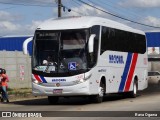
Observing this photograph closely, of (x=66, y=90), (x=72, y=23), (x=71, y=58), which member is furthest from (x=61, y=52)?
(x=66, y=90)

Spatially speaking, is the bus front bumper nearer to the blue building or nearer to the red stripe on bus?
the red stripe on bus

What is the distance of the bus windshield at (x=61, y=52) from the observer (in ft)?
69.6

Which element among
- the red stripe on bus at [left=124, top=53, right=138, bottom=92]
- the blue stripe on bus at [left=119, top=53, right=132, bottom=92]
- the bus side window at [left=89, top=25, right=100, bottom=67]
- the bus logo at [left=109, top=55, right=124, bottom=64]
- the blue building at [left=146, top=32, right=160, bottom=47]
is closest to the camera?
the bus side window at [left=89, top=25, right=100, bottom=67]

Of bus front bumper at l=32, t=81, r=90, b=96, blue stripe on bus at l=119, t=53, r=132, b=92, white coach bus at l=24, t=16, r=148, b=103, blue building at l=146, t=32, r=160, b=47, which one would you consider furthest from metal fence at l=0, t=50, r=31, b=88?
blue building at l=146, t=32, r=160, b=47

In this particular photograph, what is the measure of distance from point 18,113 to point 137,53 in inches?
493

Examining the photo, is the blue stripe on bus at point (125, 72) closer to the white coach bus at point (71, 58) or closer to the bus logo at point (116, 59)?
the bus logo at point (116, 59)

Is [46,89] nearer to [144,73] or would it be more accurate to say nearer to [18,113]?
[18,113]

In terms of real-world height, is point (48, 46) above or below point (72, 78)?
above

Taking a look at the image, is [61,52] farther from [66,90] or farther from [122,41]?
[122,41]

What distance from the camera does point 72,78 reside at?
21.1 metres

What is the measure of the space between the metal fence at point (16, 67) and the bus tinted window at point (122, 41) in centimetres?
1154

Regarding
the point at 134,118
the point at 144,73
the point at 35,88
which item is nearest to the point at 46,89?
the point at 35,88

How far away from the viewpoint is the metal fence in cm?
3699

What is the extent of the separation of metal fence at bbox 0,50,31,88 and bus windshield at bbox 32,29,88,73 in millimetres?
15433
